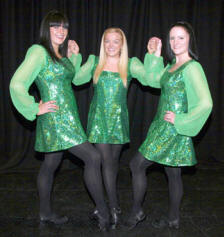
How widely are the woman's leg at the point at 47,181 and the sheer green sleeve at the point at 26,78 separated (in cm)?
39

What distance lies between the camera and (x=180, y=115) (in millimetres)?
1931

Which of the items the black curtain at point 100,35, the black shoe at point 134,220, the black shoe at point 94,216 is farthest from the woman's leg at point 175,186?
the black curtain at point 100,35

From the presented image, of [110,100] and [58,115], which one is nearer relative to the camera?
[58,115]

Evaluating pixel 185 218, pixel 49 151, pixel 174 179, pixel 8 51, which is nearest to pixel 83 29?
pixel 8 51

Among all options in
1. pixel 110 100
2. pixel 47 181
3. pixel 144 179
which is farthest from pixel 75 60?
pixel 144 179

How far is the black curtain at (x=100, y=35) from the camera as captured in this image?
344 centimetres

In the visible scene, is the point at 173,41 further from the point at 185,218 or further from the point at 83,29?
the point at 83,29

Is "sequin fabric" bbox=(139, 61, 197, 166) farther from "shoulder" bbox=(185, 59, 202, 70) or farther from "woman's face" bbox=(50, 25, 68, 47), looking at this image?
"woman's face" bbox=(50, 25, 68, 47)

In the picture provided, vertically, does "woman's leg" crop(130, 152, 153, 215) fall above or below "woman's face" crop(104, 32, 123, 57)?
below

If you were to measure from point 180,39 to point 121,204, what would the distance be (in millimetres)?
1565

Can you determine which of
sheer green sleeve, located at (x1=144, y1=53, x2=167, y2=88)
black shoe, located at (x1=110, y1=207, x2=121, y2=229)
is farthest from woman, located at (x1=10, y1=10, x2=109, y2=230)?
sheer green sleeve, located at (x1=144, y1=53, x2=167, y2=88)

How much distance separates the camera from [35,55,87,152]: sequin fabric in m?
2.01

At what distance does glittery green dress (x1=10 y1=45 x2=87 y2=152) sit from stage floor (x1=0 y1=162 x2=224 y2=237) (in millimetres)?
671

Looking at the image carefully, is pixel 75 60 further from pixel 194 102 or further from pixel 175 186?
pixel 175 186
